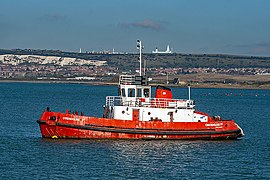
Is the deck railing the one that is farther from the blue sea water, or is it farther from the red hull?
the blue sea water

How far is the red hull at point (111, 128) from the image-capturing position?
46.6m

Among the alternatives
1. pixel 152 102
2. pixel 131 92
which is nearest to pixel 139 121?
pixel 152 102

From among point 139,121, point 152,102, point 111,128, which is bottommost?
point 111,128

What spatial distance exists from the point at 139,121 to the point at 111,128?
1923mm

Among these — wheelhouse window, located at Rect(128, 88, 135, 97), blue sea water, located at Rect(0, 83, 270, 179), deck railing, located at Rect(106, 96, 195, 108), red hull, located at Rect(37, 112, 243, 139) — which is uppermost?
wheelhouse window, located at Rect(128, 88, 135, 97)

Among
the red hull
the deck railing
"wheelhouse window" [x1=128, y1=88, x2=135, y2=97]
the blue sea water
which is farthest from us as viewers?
"wheelhouse window" [x1=128, y1=88, x2=135, y2=97]

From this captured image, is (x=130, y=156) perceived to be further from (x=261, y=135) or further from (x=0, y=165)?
(x=261, y=135)

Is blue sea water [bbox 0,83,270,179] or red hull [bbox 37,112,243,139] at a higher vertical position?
red hull [bbox 37,112,243,139]

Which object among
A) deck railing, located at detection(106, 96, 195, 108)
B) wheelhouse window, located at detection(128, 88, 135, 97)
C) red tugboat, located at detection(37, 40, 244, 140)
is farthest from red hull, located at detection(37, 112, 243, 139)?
wheelhouse window, located at detection(128, 88, 135, 97)

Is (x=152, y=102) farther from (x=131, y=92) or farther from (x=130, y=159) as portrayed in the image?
(x=130, y=159)

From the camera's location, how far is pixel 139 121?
1832 inches

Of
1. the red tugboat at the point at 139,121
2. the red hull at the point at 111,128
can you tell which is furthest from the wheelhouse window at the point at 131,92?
the red hull at the point at 111,128

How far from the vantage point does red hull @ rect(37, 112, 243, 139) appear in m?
46.6

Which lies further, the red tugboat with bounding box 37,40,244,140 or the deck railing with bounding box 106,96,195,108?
the deck railing with bounding box 106,96,195,108
